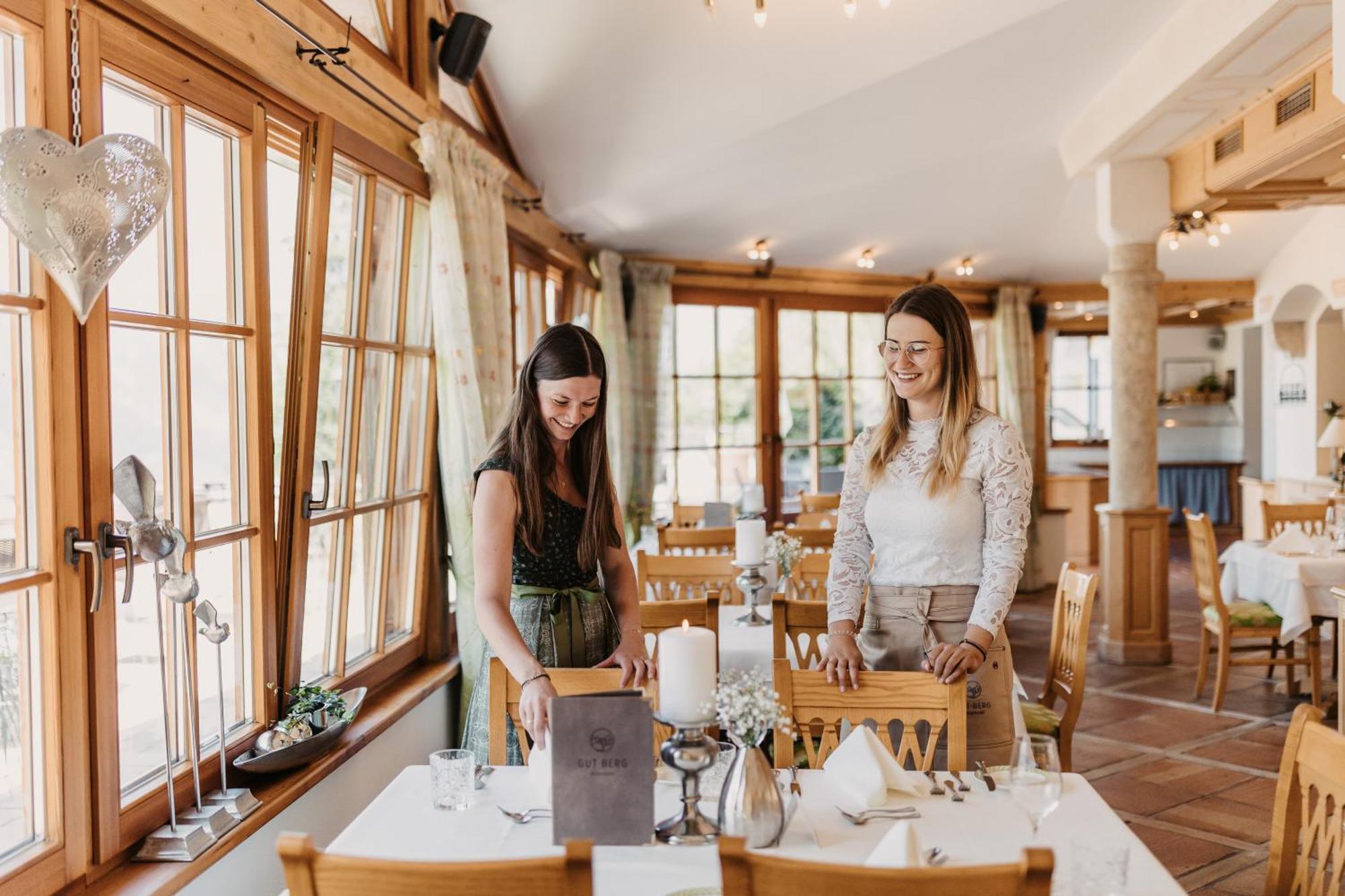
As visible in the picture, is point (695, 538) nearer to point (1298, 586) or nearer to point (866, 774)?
point (866, 774)

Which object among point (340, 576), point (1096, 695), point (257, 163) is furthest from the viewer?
point (1096, 695)

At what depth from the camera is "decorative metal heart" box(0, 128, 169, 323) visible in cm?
165

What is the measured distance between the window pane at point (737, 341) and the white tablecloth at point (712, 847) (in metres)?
6.34

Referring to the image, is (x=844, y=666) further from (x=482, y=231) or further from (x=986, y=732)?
(x=482, y=231)

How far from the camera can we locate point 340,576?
123 inches

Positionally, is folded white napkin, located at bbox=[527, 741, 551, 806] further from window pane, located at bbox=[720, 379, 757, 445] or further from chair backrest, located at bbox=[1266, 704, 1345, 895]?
window pane, located at bbox=[720, 379, 757, 445]

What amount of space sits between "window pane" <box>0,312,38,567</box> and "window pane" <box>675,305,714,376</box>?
6.22 m

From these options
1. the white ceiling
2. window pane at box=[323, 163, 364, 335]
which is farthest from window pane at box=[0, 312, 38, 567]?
the white ceiling

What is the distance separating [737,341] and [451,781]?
21.6 ft

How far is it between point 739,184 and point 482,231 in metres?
2.77

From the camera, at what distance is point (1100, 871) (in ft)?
4.71

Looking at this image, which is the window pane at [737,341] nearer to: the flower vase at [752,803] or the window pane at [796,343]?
the window pane at [796,343]

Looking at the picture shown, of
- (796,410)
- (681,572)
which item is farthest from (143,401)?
(796,410)

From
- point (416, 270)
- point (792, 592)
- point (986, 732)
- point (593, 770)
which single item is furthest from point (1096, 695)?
point (593, 770)
